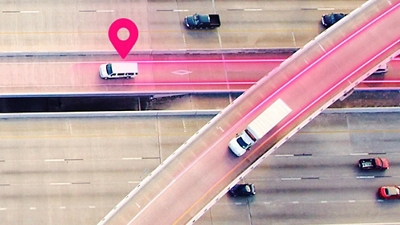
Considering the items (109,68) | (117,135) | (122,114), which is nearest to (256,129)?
(122,114)

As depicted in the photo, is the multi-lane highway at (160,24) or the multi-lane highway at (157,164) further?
the multi-lane highway at (160,24)

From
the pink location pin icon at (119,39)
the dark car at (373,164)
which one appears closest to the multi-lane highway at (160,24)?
the pink location pin icon at (119,39)

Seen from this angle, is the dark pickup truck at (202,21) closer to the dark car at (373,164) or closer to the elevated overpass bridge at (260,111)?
the elevated overpass bridge at (260,111)

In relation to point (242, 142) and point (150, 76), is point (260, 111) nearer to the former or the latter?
point (242, 142)

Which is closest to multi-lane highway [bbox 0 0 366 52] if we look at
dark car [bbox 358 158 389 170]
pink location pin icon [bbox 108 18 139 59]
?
pink location pin icon [bbox 108 18 139 59]

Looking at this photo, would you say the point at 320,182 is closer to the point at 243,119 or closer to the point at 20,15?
the point at 243,119
